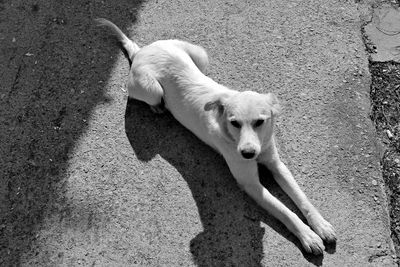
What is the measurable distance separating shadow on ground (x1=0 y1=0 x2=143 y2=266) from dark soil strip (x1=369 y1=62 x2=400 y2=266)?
2.75 metres

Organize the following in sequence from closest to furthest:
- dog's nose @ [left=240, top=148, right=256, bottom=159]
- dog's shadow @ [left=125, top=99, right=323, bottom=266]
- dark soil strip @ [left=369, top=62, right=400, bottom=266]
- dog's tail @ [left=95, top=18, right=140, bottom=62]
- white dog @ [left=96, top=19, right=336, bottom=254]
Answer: dog's nose @ [left=240, top=148, right=256, bottom=159]
white dog @ [left=96, top=19, right=336, bottom=254]
dog's shadow @ [left=125, top=99, right=323, bottom=266]
dark soil strip @ [left=369, top=62, right=400, bottom=266]
dog's tail @ [left=95, top=18, right=140, bottom=62]

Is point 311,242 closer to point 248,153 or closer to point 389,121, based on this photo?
point 248,153

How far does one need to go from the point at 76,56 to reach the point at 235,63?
1771 mm

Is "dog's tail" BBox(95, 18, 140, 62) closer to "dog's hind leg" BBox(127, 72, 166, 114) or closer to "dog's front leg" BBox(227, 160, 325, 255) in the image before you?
"dog's hind leg" BBox(127, 72, 166, 114)

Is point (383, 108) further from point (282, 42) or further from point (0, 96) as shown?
point (0, 96)

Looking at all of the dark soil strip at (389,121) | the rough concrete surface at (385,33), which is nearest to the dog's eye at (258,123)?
the dark soil strip at (389,121)

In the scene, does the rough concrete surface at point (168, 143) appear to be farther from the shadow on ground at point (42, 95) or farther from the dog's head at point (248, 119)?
the dog's head at point (248, 119)

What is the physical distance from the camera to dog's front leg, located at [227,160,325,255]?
370cm

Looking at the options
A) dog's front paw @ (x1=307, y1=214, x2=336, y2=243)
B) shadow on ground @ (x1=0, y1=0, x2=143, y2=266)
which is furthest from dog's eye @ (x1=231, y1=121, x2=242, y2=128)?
shadow on ground @ (x1=0, y1=0, x2=143, y2=266)

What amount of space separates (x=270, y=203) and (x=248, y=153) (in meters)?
0.62

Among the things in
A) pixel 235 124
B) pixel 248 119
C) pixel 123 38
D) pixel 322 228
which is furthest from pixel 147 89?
pixel 322 228

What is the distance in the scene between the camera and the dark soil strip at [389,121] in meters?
3.98

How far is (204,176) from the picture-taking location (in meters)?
4.30

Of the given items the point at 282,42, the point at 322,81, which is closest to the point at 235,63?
the point at 282,42
